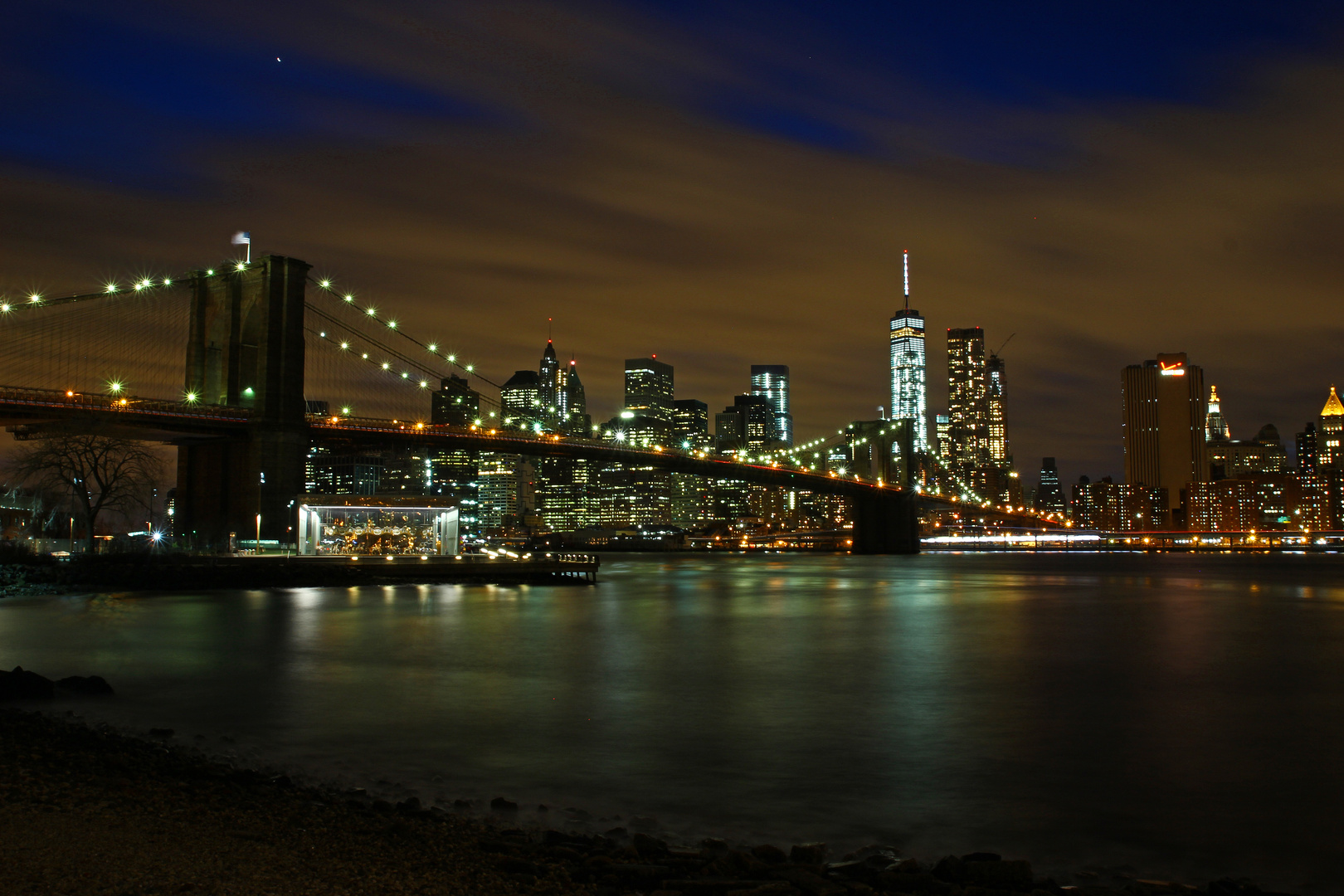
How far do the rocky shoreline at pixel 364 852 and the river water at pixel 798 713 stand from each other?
779 mm

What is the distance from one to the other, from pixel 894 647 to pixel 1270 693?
809cm

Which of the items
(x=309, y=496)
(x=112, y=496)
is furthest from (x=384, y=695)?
(x=112, y=496)

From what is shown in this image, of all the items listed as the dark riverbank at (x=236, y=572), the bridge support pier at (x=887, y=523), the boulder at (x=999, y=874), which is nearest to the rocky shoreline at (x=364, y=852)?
the boulder at (x=999, y=874)

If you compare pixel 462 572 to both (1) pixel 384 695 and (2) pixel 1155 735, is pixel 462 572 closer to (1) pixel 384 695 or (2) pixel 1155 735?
(1) pixel 384 695

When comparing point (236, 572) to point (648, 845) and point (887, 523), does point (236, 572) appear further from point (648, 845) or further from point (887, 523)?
point (887, 523)

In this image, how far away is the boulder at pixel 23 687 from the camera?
13766 mm

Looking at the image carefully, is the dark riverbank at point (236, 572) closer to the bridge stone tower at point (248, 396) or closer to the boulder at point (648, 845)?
the bridge stone tower at point (248, 396)

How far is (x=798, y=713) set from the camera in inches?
584

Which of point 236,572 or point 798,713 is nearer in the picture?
point 798,713

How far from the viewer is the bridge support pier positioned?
286ft

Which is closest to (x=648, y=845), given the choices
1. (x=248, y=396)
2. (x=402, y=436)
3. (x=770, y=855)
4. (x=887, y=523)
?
(x=770, y=855)

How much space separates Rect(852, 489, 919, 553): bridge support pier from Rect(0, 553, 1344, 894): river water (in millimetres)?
54268

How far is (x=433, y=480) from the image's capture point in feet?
395

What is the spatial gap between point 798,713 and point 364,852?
899 cm
